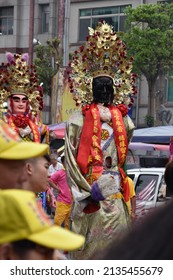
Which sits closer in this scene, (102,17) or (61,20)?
(61,20)

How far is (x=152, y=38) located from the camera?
88.5 ft

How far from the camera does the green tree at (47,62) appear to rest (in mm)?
29650

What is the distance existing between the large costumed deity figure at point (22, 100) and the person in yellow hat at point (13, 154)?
11.9ft

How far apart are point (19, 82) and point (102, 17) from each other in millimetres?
26768

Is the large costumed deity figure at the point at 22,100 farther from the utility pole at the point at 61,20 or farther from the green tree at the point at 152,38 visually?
the utility pole at the point at 61,20

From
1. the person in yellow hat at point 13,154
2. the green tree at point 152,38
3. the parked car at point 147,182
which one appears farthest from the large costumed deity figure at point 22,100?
the green tree at point 152,38

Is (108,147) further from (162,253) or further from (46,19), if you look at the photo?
(46,19)

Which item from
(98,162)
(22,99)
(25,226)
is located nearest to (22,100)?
(22,99)

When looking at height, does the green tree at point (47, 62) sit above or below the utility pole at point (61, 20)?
below

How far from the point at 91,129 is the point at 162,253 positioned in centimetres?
491

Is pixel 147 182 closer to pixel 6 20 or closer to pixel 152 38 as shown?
pixel 152 38

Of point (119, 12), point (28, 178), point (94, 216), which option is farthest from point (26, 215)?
point (119, 12)

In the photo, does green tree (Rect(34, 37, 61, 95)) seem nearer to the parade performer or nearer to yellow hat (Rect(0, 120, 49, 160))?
the parade performer

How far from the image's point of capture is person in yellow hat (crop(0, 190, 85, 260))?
205 cm
